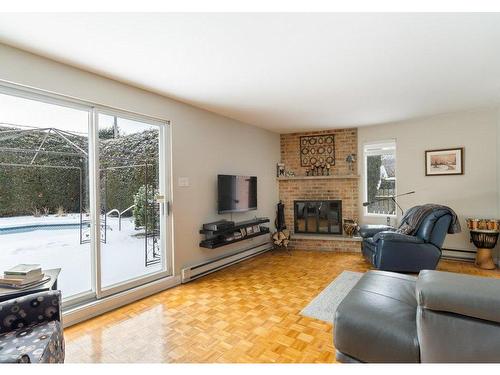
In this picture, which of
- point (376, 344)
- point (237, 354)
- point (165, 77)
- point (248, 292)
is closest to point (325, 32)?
point (165, 77)

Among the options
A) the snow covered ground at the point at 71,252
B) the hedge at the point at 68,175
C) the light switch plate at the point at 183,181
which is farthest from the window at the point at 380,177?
the snow covered ground at the point at 71,252

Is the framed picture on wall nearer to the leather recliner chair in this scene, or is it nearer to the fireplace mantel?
the fireplace mantel

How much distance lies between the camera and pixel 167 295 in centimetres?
292

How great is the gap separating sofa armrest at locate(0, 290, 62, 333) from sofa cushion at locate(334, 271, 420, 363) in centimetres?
163

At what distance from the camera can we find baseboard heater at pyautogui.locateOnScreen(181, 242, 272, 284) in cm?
332

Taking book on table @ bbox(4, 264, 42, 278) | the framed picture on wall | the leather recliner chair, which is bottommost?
the leather recliner chair

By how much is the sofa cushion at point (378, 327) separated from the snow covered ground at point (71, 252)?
7.60 feet

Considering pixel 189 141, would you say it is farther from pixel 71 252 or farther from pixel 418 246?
pixel 418 246

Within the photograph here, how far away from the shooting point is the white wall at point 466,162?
392 centimetres

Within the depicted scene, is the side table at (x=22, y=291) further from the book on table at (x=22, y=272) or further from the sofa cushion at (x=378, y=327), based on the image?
the sofa cushion at (x=378, y=327)

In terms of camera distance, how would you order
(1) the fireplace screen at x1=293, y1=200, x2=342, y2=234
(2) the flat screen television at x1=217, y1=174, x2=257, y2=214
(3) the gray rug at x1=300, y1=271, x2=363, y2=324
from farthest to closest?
(1) the fireplace screen at x1=293, y1=200, x2=342, y2=234, (2) the flat screen television at x1=217, y1=174, x2=257, y2=214, (3) the gray rug at x1=300, y1=271, x2=363, y2=324

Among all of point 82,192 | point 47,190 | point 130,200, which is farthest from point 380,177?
point 47,190

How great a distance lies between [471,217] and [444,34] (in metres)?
3.28

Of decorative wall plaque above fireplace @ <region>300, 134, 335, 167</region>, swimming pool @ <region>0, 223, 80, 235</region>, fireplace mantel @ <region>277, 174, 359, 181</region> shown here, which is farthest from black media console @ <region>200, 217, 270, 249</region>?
decorative wall plaque above fireplace @ <region>300, 134, 335, 167</region>
